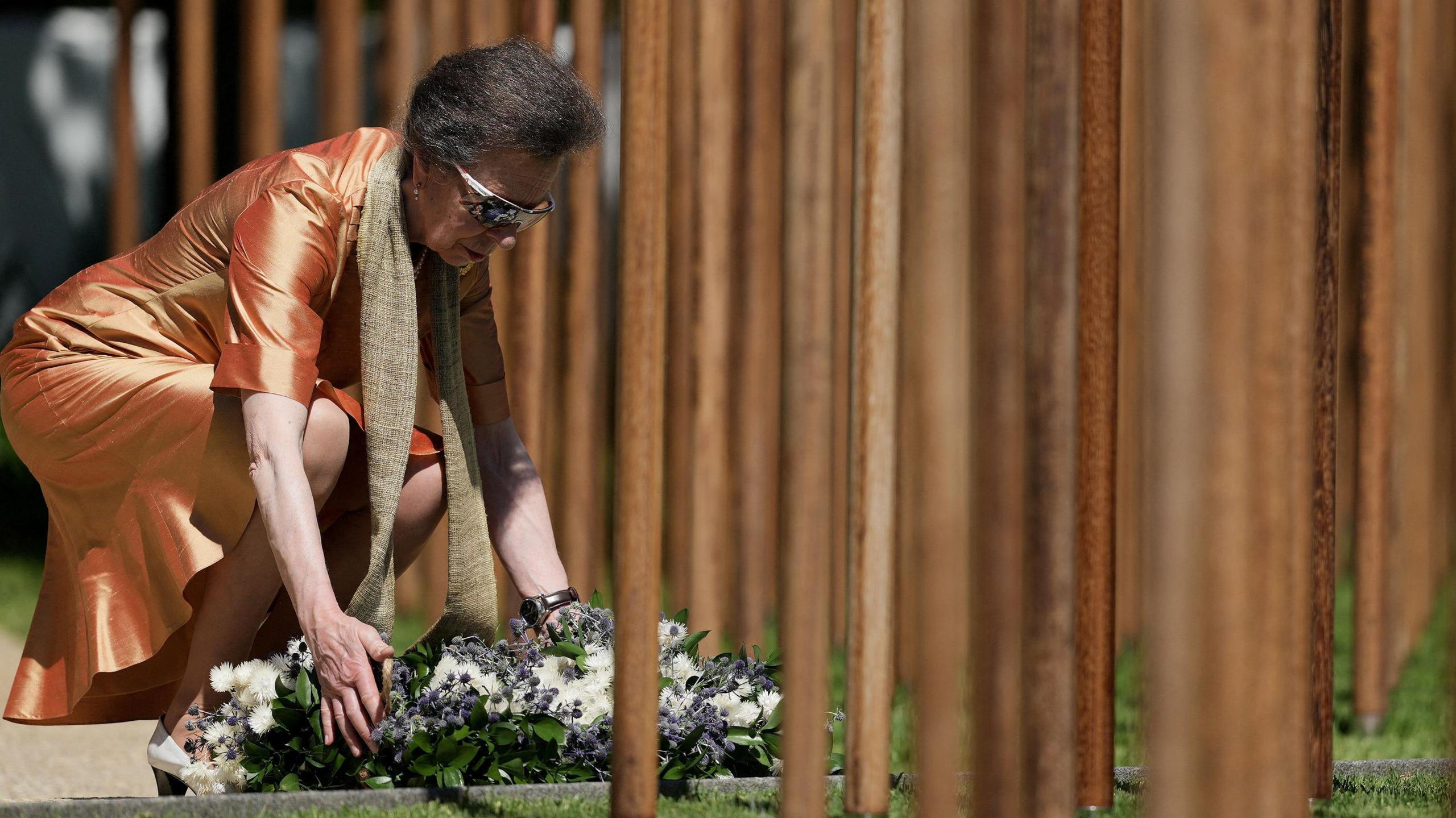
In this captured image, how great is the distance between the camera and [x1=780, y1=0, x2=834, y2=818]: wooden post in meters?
1.24

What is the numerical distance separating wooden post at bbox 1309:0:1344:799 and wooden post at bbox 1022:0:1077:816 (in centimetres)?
64

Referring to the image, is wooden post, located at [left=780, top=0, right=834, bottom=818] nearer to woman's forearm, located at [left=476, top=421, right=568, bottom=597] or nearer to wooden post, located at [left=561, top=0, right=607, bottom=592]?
woman's forearm, located at [left=476, top=421, right=568, bottom=597]

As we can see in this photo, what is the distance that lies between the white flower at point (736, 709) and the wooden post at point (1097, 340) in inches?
23.3

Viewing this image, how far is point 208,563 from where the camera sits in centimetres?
204

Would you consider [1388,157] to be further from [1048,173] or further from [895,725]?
[1048,173]

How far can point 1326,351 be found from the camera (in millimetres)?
1713

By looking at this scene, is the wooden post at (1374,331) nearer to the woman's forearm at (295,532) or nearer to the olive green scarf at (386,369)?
the olive green scarf at (386,369)

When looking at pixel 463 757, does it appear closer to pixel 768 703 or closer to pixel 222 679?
pixel 222 679

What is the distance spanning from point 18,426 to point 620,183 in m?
1.37

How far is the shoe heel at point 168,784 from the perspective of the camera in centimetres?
211

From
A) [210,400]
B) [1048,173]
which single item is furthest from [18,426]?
[1048,173]

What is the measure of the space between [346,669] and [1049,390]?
1061mm

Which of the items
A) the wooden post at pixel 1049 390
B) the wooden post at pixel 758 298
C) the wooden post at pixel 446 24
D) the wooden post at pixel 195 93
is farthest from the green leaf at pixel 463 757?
the wooden post at pixel 195 93

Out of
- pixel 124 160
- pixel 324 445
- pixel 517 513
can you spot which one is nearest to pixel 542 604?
pixel 517 513
